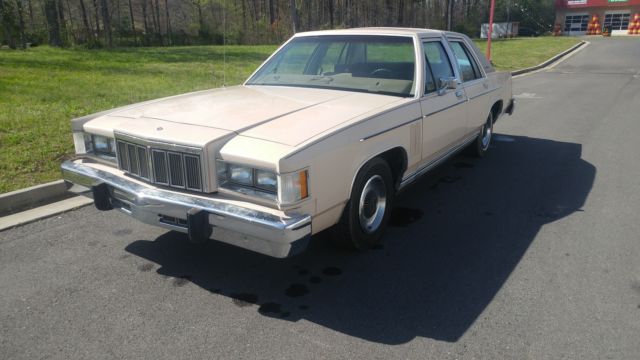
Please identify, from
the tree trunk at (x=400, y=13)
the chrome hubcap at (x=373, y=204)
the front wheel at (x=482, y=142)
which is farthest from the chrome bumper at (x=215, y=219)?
the tree trunk at (x=400, y=13)

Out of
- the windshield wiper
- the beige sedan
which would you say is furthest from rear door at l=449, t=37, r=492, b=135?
the windshield wiper

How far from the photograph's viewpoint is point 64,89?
31.3 feet

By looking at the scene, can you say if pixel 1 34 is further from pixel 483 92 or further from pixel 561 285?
pixel 561 285

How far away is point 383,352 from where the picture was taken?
2830mm

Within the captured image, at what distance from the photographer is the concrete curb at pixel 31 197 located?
15.6ft

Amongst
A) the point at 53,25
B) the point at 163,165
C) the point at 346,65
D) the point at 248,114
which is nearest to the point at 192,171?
the point at 163,165

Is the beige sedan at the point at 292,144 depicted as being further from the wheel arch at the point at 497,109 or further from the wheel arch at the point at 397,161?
the wheel arch at the point at 497,109

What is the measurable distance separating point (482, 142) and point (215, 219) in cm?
463

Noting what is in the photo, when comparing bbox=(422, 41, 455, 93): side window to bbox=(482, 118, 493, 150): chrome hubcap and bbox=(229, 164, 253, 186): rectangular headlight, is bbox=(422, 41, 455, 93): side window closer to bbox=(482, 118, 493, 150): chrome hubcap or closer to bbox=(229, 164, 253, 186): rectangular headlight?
bbox=(482, 118, 493, 150): chrome hubcap

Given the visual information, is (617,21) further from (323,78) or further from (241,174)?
(241,174)

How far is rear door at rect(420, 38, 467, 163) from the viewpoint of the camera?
4.51m

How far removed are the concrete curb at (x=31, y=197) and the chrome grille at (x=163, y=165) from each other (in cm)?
193

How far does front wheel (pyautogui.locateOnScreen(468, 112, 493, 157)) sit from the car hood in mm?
2718

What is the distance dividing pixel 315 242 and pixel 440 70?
2.13 meters
